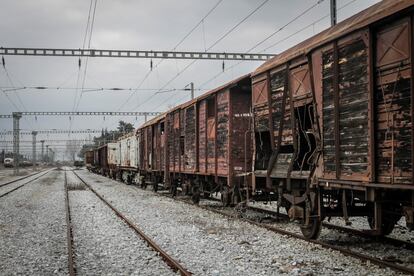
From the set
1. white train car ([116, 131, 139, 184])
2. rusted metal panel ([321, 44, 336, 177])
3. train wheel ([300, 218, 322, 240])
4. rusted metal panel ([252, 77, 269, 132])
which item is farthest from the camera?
white train car ([116, 131, 139, 184])

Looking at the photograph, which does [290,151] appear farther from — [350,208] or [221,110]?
[221,110]

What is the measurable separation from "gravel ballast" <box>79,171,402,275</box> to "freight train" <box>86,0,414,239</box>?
719 millimetres

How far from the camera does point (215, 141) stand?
46.7 feet

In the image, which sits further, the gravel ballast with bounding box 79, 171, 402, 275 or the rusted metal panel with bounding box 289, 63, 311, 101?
the rusted metal panel with bounding box 289, 63, 311, 101

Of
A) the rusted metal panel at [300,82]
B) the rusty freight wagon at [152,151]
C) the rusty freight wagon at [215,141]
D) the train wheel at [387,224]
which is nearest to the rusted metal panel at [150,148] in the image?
the rusty freight wagon at [152,151]

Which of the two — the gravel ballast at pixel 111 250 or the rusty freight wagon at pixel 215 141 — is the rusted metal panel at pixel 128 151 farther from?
the gravel ballast at pixel 111 250

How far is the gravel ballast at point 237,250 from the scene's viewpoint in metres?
6.84

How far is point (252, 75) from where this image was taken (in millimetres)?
11062

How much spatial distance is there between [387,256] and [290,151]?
10.1ft

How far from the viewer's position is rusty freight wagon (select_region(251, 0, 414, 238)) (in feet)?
20.2

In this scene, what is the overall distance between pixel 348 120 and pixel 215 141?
7330mm

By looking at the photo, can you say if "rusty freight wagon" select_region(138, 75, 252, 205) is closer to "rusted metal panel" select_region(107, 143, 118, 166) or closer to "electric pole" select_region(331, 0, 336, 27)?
"electric pole" select_region(331, 0, 336, 27)

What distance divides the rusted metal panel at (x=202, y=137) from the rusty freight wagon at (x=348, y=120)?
16.8ft

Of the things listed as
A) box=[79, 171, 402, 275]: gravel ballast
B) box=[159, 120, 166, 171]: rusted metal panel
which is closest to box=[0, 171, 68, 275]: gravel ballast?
box=[79, 171, 402, 275]: gravel ballast
